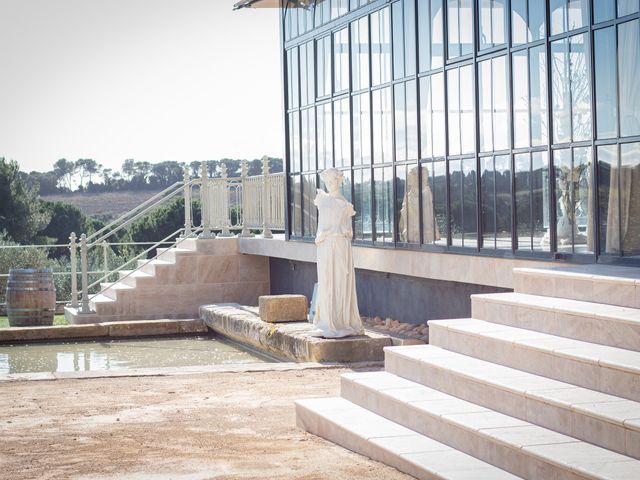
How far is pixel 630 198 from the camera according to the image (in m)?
9.62

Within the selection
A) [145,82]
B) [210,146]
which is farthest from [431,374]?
[210,146]

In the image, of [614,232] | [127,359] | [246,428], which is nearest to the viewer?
[246,428]

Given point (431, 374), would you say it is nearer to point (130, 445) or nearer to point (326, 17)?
point (130, 445)

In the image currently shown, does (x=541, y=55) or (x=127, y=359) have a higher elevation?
(x=541, y=55)

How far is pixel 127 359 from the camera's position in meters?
15.3

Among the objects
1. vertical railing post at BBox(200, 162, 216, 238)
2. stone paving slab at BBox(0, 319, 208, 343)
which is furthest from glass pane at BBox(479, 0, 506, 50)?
vertical railing post at BBox(200, 162, 216, 238)

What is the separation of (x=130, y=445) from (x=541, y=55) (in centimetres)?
517

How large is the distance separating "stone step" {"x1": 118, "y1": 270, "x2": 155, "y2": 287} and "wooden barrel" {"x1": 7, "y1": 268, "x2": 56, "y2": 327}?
5.52ft

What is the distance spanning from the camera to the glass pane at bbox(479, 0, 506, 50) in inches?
453

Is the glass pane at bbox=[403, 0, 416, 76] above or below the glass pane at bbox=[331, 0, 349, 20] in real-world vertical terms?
below

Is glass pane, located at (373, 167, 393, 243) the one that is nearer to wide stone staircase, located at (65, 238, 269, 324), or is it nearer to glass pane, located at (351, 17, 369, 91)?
glass pane, located at (351, 17, 369, 91)

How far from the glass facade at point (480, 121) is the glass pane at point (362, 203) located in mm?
29

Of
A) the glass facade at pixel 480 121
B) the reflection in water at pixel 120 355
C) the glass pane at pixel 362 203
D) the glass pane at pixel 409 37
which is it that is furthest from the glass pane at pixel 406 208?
the reflection in water at pixel 120 355

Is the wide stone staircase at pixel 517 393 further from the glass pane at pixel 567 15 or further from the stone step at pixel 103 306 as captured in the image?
the stone step at pixel 103 306
